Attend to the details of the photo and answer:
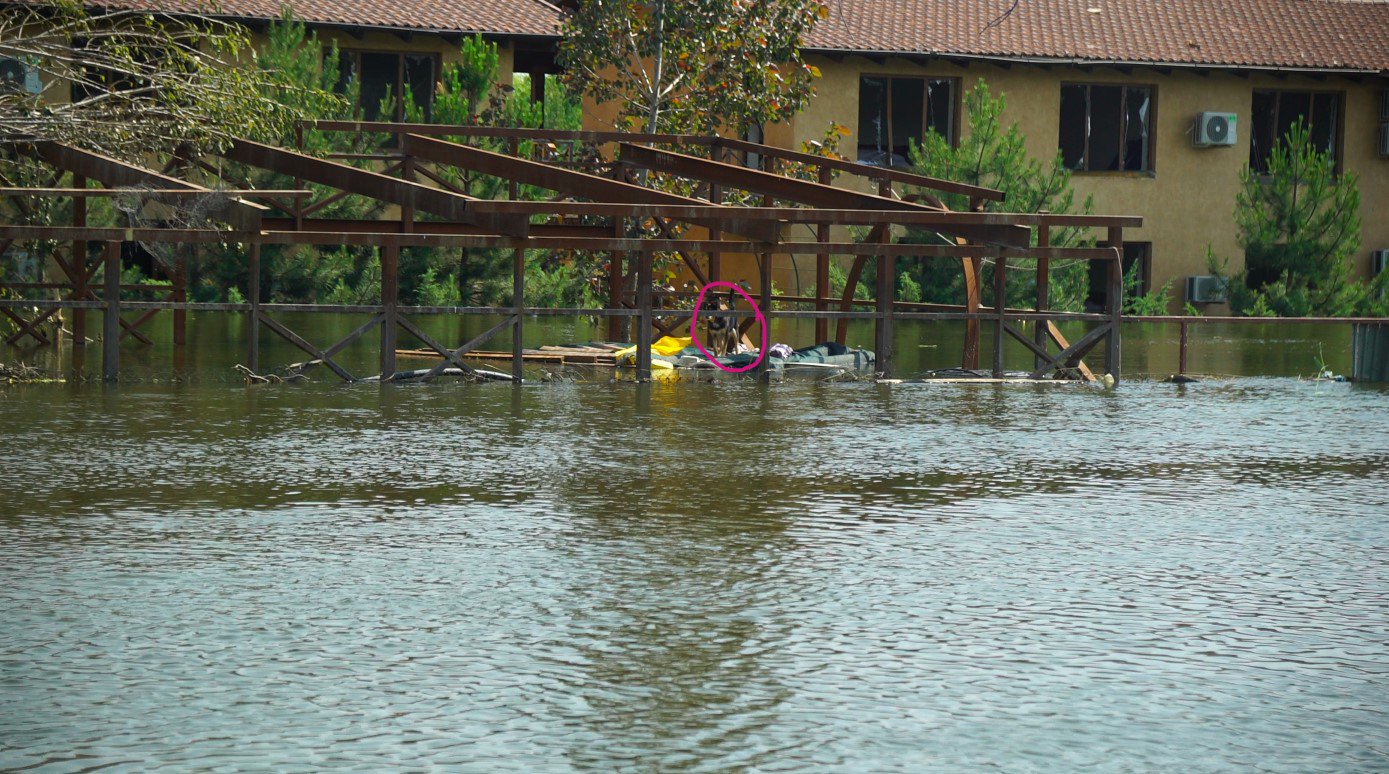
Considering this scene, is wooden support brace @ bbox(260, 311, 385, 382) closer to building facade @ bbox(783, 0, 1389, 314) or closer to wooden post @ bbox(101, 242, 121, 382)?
wooden post @ bbox(101, 242, 121, 382)

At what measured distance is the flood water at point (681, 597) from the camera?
5793mm

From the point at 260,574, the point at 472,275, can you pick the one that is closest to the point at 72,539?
the point at 260,574

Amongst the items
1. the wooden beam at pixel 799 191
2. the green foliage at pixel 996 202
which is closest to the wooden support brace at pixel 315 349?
the wooden beam at pixel 799 191

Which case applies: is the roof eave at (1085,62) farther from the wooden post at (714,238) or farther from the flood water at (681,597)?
the flood water at (681,597)

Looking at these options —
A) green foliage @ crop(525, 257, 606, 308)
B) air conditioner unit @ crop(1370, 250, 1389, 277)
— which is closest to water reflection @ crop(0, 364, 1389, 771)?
green foliage @ crop(525, 257, 606, 308)

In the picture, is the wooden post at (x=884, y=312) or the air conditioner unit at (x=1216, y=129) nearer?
the wooden post at (x=884, y=312)

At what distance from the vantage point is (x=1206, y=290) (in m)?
42.2

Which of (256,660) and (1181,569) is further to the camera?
(1181,569)

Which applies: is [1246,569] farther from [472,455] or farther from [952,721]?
[472,455]

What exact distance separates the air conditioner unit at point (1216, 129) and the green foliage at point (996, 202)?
300 inches

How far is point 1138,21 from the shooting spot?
44.8 m

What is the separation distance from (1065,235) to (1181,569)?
28706 millimetres

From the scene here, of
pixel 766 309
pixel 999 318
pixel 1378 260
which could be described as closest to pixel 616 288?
pixel 766 309

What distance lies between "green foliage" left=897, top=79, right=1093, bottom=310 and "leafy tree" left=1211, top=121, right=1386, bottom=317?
469 cm
